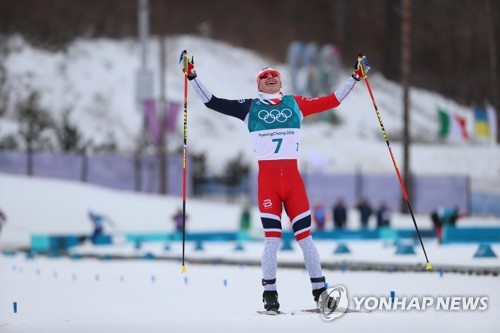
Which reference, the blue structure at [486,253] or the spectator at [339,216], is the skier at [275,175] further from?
the spectator at [339,216]

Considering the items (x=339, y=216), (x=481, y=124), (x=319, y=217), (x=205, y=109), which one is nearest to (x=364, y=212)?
(x=339, y=216)

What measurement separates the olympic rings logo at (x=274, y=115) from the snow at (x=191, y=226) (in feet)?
6.05

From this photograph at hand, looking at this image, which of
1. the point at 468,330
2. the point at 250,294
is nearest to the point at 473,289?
the point at 250,294

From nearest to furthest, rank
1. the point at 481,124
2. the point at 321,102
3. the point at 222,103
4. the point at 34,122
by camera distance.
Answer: the point at 222,103 < the point at 321,102 < the point at 481,124 < the point at 34,122

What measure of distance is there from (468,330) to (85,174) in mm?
37649

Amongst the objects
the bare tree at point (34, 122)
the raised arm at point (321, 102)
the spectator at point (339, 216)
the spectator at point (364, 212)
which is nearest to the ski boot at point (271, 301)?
the raised arm at point (321, 102)

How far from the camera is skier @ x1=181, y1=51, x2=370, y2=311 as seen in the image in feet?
34.2

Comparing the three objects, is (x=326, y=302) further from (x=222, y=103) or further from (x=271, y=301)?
(x=222, y=103)

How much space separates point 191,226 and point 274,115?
27033 millimetres

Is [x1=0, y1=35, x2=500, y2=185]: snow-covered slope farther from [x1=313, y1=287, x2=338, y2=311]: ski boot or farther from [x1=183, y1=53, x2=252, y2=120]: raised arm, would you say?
[x1=313, y1=287, x2=338, y2=311]: ski boot

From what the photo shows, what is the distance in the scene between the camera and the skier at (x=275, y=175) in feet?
34.2

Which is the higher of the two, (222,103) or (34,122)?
(34,122)

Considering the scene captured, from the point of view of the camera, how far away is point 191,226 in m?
37.5

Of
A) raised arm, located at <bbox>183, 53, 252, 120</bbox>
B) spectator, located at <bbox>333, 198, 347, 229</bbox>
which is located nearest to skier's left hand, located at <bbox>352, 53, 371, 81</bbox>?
raised arm, located at <bbox>183, 53, 252, 120</bbox>
